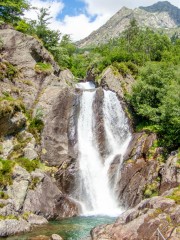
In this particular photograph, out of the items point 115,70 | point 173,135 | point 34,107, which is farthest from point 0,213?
point 115,70

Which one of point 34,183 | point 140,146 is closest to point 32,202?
point 34,183

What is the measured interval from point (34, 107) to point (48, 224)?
1626 cm

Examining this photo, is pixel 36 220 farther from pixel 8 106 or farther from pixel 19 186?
pixel 8 106

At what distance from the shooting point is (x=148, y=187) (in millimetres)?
31281

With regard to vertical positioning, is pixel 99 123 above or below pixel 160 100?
below

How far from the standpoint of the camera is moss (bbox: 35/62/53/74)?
42.1m

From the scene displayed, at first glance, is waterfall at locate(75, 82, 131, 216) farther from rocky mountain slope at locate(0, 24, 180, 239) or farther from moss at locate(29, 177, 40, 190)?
moss at locate(29, 177, 40, 190)

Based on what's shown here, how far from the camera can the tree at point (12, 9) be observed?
155ft

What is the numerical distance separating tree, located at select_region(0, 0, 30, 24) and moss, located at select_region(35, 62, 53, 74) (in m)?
10.1

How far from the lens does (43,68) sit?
140ft

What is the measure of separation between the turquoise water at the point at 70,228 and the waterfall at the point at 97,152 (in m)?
2.99

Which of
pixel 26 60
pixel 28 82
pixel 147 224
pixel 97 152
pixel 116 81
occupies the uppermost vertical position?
pixel 26 60

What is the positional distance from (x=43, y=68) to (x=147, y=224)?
98.1ft

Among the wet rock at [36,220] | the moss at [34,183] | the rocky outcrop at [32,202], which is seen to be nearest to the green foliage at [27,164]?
the rocky outcrop at [32,202]
